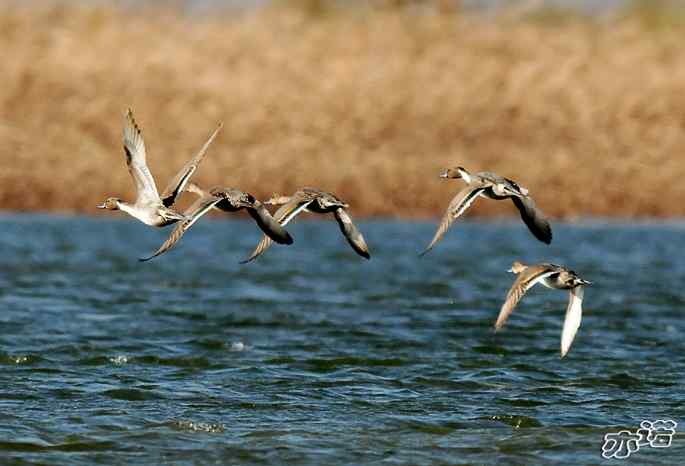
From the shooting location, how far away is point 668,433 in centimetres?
1174

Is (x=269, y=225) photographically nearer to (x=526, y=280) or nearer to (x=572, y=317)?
(x=526, y=280)

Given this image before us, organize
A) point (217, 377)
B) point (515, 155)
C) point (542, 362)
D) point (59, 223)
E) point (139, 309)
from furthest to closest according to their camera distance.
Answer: point (515, 155) < point (59, 223) < point (139, 309) < point (542, 362) < point (217, 377)

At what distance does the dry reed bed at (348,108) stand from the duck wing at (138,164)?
15302 mm

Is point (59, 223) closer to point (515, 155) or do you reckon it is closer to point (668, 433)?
point (515, 155)

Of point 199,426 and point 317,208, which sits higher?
point 317,208

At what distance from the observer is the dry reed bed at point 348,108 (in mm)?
27094

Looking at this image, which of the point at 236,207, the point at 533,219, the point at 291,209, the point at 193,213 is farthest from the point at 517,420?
the point at 193,213

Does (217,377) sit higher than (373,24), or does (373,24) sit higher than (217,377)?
(373,24)

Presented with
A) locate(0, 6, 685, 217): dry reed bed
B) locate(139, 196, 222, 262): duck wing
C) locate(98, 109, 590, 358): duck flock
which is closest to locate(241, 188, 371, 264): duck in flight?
locate(98, 109, 590, 358): duck flock

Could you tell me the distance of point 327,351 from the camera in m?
15.4

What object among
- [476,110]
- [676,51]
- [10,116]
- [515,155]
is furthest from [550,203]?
[10,116]

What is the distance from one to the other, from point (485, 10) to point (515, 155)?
33.0 ft

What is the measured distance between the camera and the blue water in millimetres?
11477

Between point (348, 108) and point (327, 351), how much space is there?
1441 cm
